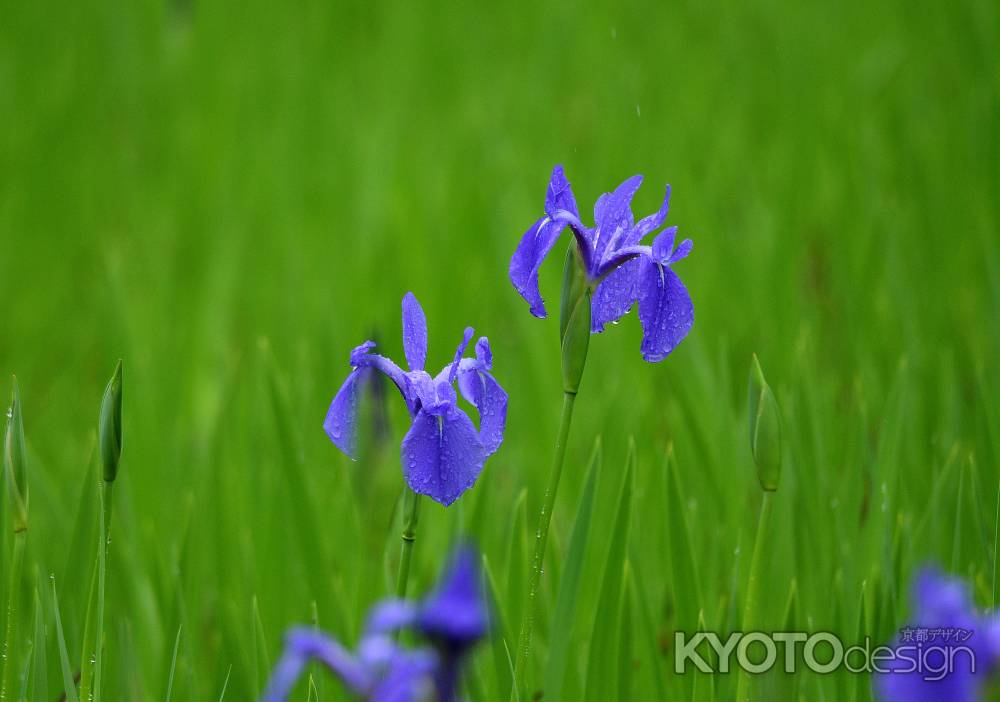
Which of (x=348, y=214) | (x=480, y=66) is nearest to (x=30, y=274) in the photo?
(x=348, y=214)

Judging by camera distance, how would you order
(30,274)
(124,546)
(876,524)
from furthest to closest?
(30,274), (124,546), (876,524)

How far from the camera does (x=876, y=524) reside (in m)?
1.26

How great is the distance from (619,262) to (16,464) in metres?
0.58

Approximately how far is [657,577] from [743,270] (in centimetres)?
108

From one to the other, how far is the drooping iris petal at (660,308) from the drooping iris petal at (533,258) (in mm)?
94

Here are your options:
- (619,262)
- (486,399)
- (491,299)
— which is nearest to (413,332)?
(486,399)

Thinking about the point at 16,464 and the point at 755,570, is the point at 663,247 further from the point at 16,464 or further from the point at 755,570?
the point at 16,464

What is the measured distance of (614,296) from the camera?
919 mm

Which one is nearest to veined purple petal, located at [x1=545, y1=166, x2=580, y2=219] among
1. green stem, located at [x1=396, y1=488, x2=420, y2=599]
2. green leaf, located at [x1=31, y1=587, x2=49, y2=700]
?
green stem, located at [x1=396, y1=488, x2=420, y2=599]

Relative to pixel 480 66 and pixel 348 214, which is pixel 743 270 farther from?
pixel 480 66

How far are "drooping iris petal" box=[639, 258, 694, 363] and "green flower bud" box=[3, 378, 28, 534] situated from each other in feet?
1.89

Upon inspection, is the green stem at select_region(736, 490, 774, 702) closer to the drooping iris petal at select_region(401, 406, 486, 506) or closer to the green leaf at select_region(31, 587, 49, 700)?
the drooping iris petal at select_region(401, 406, 486, 506)

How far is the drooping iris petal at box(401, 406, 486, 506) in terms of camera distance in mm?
760

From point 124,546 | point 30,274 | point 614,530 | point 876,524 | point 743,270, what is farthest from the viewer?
point 30,274
